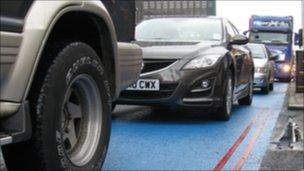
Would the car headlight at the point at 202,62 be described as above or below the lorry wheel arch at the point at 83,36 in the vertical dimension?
below

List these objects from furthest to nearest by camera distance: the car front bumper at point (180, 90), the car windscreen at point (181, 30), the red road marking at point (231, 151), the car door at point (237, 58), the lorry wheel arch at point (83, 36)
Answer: the car door at point (237, 58)
the car windscreen at point (181, 30)
the car front bumper at point (180, 90)
the red road marking at point (231, 151)
the lorry wheel arch at point (83, 36)

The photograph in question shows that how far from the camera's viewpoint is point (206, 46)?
841cm

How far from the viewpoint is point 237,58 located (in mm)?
9555

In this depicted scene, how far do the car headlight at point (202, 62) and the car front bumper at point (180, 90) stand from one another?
0.19ft

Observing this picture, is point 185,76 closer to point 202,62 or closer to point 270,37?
point 202,62

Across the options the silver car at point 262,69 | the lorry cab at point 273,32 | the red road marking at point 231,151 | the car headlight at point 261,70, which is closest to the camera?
the red road marking at point 231,151

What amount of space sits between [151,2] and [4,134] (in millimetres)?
43662

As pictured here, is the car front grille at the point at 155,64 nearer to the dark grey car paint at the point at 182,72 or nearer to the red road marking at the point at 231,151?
the dark grey car paint at the point at 182,72

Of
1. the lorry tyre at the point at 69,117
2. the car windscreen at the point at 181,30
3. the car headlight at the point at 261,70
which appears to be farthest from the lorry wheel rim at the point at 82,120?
the car headlight at the point at 261,70

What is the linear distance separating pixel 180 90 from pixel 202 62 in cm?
48

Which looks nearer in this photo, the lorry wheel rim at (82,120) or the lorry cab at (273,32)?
the lorry wheel rim at (82,120)

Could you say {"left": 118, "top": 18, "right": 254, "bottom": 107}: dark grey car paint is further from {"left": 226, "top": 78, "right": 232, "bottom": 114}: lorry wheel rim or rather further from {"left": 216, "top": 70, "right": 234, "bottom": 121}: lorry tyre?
{"left": 226, "top": 78, "right": 232, "bottom": 114}: lorry wheel rim

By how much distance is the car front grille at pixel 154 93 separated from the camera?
8000 millimetres

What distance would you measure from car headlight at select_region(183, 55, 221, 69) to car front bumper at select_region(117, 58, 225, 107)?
2.3 inches
